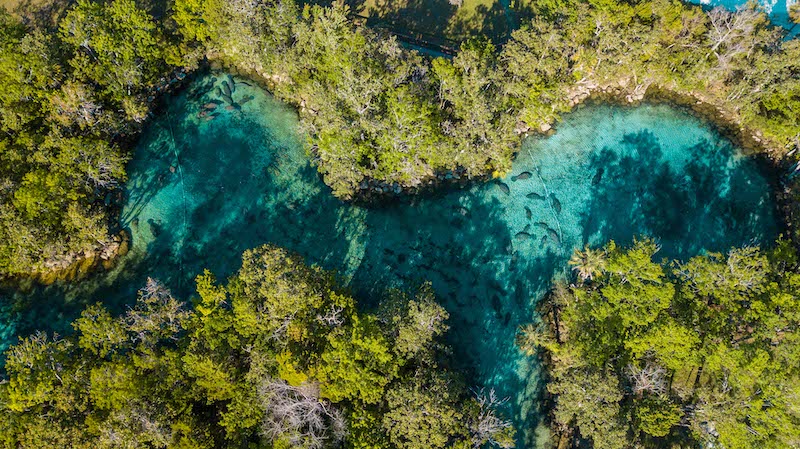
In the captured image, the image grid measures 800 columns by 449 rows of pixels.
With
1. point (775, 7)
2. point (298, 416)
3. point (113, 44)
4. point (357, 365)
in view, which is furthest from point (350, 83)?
point (775, 7)

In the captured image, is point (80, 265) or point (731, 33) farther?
point (80, 265)

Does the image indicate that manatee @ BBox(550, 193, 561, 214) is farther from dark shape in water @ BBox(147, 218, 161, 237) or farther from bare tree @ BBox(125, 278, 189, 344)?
dark shape in water @ BBox(147, 218, 161, 237)

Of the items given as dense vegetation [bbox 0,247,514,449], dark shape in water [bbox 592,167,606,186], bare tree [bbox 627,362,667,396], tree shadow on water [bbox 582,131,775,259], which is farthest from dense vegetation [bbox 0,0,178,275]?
bare tree [bbox 627,362,667,396]

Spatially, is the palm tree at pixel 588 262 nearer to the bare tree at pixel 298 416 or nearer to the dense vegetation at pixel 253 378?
the dense vegetation at pixel 253 378

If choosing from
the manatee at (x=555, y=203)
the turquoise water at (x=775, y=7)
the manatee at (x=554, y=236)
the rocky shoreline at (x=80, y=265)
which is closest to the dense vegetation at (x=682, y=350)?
→ the manatee at (x=554, y=236)

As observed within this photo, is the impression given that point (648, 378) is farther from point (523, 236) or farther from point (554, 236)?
point (523, 236)
